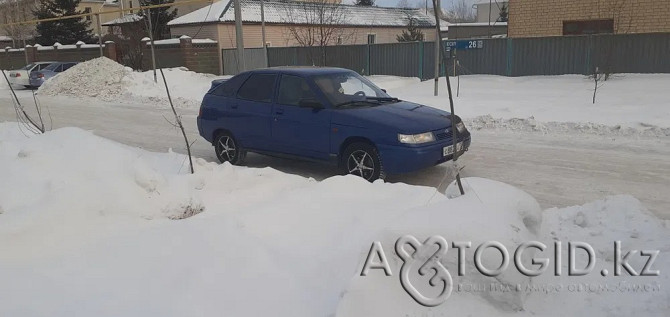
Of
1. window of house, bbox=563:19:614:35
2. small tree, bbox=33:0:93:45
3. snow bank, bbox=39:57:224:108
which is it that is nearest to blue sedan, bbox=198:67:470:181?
snow bank, bbox=39:57:224:108

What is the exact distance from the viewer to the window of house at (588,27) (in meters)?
18.9

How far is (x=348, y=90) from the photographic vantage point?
7.62 metres

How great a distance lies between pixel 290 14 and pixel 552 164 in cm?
2952

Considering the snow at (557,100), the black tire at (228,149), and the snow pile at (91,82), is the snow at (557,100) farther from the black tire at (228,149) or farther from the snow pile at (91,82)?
the snow pile at (91,82)

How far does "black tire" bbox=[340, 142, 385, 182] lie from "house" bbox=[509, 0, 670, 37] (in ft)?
50.0

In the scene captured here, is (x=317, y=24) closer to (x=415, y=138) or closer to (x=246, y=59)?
(x=246, y=59)

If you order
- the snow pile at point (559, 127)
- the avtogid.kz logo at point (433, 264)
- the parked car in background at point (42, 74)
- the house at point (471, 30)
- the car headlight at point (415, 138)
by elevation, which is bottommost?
the snow pile at point (559, 127)

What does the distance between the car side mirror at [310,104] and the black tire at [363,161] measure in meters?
0.68

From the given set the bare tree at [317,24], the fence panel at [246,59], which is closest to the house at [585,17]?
the bare tree at [317,24]

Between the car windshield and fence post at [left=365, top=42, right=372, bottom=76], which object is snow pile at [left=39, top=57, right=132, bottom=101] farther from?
the car windshield

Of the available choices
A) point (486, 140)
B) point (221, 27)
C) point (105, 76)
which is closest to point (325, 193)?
point (486, 140)

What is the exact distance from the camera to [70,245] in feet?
13.7

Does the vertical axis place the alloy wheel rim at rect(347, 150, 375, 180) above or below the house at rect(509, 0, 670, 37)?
below

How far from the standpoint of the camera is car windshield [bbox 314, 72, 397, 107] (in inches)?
290
